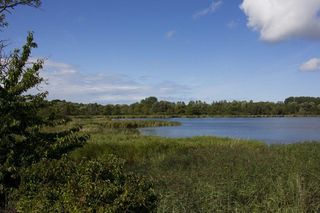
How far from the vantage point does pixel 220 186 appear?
8078 mm

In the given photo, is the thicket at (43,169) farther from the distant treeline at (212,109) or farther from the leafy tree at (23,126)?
the distant treeline at (212,109)

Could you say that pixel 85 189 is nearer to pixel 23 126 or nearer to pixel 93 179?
pixel 93 179

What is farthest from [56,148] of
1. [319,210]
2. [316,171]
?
[316,171]

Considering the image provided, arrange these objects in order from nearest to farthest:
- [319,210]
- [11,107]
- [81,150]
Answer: [319,210] < [11,107] < [81,150]

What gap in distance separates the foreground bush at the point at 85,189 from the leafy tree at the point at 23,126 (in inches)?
87.1

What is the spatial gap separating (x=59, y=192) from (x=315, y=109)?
14127cm

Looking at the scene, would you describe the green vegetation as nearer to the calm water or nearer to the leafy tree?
the leafy tree

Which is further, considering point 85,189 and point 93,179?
point 93,179

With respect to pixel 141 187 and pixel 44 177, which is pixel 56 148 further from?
pixel 141 187

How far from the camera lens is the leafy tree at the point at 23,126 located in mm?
8055

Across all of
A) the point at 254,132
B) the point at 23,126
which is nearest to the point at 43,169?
the point at 23,126

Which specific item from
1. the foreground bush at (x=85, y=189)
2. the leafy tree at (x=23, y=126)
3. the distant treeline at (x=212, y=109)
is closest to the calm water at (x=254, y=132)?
the leafy tree at (x=23, y=126)

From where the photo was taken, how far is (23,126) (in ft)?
29.3

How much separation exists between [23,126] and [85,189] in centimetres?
470
